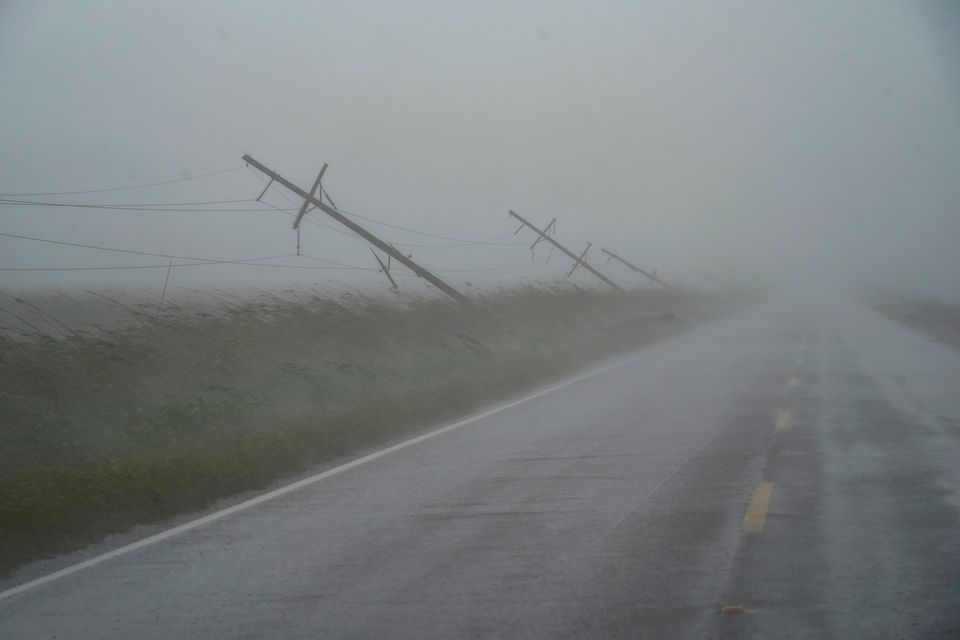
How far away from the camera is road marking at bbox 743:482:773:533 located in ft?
25.2

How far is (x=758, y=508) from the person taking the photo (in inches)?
326

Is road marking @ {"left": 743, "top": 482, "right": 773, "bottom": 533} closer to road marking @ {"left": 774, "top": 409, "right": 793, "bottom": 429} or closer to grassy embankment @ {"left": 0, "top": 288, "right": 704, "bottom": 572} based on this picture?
road marking @ {"left": 774, "top": 409, "right": 793, "bottom": 429}

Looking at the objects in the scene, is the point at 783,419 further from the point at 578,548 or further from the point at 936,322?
the point at 936,322

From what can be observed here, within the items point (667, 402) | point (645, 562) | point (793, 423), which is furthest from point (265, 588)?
point (667, 402)

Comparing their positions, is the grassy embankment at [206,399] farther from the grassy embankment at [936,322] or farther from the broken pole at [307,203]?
the grassy embankment at [936,322]

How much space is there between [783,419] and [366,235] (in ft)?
47.7

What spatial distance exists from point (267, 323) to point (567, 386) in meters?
6.30

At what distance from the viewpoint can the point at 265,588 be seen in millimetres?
6465

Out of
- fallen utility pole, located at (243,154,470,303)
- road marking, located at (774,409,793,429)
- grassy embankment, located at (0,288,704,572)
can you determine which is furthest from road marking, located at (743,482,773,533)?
fallen utility pole, located at (243,154,470,303)

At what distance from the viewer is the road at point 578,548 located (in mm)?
5691

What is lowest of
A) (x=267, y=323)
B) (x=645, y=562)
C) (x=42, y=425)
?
(x=645, y=562)

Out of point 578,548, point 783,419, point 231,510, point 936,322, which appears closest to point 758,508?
point 578,548

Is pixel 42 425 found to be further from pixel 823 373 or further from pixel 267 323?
pixel 823 373

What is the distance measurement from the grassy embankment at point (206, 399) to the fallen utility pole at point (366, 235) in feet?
8.80
